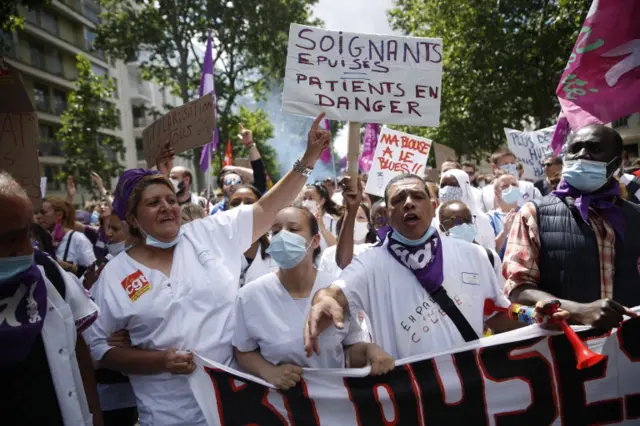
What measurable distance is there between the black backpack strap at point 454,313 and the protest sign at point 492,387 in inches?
3.2

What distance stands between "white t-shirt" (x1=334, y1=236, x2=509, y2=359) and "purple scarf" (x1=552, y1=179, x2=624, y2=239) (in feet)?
1.56

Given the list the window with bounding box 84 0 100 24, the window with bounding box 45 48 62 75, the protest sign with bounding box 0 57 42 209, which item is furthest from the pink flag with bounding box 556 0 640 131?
the window with bounding box 84 0 100 24

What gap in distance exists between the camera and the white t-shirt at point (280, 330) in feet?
7.74

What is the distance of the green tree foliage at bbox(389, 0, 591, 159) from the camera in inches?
735

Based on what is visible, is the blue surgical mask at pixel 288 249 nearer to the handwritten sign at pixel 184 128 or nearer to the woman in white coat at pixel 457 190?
the handwritten sign at pixel 184 128

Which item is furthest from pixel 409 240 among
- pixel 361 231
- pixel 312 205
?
pixel 361 231

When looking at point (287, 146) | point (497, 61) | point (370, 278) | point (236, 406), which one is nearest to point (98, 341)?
point (236, 406)

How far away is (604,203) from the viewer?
237 cm

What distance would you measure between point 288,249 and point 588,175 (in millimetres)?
1390

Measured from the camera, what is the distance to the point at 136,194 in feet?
8.50

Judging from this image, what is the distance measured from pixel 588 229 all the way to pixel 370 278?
983mm

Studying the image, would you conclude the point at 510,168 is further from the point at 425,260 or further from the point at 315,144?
the point at 425,260

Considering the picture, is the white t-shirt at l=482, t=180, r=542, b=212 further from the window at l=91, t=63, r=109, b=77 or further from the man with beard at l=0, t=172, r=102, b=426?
the window at l=91, t=63, r=109, b=77

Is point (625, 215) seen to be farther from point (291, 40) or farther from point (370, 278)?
point (291, 40)
